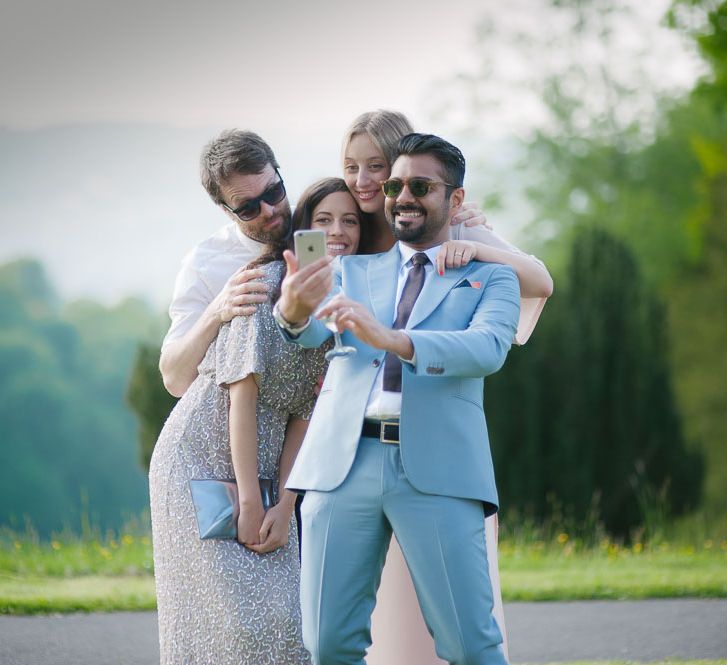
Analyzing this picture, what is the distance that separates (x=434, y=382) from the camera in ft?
10.8

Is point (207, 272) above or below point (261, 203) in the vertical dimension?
below

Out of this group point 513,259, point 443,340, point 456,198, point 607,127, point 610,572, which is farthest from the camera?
point 607,127

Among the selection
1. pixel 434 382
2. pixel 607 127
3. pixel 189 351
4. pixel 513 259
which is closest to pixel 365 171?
pixel 513 259

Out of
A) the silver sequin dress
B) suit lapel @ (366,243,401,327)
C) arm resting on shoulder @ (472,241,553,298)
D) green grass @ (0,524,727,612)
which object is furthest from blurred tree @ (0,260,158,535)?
suit lapel @ (366,243,401,327)

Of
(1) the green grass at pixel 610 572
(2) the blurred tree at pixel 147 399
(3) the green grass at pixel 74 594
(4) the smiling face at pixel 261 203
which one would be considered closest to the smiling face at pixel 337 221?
(4) the smiling face at pixel 261 203

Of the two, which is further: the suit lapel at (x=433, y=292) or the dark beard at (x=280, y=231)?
the dark beard at (x=280, y=231)

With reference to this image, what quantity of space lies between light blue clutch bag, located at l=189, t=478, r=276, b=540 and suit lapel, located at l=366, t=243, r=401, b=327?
2.47ft

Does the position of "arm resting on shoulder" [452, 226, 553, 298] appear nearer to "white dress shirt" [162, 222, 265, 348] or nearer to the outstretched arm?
the outstretched arm

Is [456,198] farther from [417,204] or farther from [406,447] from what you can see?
[406,447]

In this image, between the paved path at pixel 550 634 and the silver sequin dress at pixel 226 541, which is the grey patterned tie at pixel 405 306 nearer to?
the silver sequin dress at pixel 226 541

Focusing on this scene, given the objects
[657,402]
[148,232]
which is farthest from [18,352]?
[657,402]

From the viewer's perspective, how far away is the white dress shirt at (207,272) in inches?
165

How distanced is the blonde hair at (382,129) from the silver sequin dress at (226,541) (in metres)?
0.57

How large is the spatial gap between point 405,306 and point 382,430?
0.39 meters
